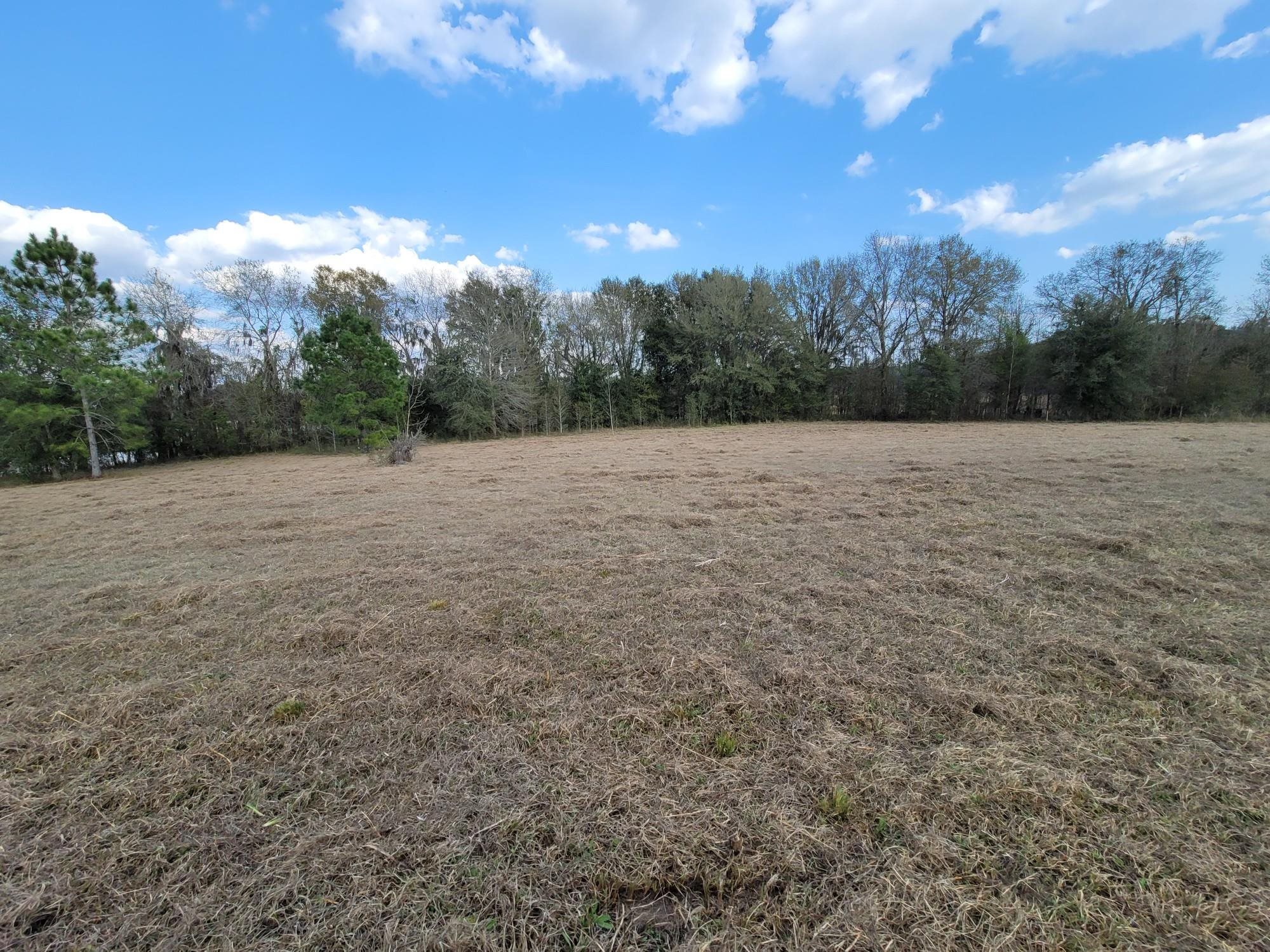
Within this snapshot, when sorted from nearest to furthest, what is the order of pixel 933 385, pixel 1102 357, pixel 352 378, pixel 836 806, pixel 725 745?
1. pixel 836 806
2. pixel 725 745
3. pixel 352 378
4. pixel 1102 357
5. pixel 933 385

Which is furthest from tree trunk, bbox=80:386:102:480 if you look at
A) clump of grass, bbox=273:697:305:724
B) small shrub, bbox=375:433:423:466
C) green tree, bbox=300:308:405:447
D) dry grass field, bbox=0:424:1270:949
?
clump of grass, bbox=273:697:305:724

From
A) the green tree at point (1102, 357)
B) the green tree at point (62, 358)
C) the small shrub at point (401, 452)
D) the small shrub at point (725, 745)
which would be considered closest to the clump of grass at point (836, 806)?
the small shrub at point (725, 745)

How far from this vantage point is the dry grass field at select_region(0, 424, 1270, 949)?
1.47m

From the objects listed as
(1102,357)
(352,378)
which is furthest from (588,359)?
(1102,357)

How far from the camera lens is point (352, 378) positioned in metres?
20.7

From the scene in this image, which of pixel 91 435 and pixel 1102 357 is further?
pixel 1102 357

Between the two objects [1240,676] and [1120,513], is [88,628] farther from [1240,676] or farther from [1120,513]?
[1120,513]

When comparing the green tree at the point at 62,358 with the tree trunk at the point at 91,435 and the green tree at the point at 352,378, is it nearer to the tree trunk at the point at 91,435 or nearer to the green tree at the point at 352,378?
the tree trunk at the point at 91,435

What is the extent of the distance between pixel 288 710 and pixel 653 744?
1912 millimetres

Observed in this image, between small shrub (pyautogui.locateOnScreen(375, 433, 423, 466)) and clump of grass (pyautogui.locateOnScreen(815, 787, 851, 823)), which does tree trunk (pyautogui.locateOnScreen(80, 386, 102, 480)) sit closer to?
small shrub (pyautogui.locateOnScreen(375, 433, 423, 466))

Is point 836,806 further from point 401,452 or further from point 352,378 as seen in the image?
point 352,378

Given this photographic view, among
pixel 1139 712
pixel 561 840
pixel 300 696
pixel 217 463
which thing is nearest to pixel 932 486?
pixel 1139 712

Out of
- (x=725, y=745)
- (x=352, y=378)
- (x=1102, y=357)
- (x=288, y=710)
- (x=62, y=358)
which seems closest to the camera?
(x=725, y=745)

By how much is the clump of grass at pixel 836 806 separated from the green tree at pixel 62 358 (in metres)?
22.1
